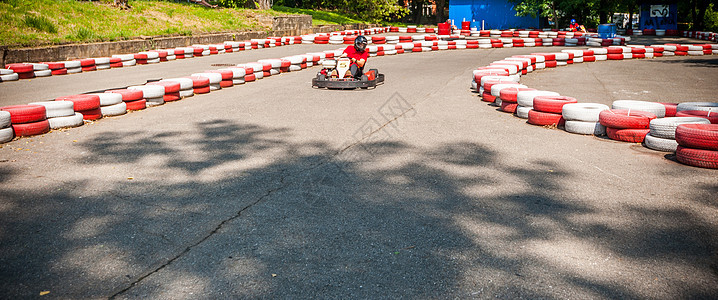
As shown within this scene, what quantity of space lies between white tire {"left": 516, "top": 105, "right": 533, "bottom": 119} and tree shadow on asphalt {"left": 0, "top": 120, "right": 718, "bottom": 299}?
2.30 meters

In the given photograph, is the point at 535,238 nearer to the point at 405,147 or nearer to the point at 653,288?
the point at 653,288

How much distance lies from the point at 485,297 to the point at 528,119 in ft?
15.5

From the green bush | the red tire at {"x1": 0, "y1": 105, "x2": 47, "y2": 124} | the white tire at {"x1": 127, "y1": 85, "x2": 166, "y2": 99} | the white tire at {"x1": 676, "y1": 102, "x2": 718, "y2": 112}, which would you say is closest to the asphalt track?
the red tire at {"x1": 0, "y1": 105, "x2": 47, "y2": 124}

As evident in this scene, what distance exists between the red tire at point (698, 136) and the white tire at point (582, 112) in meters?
1.23

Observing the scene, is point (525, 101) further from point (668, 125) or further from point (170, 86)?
point (170, 86)

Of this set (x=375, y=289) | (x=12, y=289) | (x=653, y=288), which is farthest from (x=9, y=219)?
(x=653, y=288)

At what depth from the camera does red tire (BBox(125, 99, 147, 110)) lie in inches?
307

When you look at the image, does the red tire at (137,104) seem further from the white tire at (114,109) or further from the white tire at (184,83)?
the white tire at (184,83)

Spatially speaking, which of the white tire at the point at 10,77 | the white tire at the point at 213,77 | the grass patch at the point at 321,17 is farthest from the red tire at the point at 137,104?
the grass patch at the point at 321,17

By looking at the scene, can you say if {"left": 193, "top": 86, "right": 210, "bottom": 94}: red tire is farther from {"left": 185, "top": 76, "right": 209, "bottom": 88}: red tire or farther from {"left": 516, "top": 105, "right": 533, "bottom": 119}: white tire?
{"left": 516, "top": 105, "right": 533, "bottom": 119}: white tire

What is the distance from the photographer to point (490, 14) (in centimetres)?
3662

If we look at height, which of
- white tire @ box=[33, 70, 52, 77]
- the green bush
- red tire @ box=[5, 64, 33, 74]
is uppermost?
the green bush

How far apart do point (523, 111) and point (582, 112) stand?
3.34 ft

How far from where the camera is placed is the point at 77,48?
1498 centimetres
